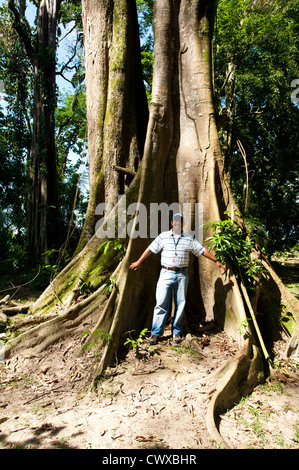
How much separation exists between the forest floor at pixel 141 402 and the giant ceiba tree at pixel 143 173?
0.22m

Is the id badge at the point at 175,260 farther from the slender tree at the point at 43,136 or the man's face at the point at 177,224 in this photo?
the slender tree at the point at 43,136

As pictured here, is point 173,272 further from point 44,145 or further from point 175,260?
point 44,145

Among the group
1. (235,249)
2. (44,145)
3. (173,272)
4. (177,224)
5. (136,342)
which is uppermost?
(44,145)

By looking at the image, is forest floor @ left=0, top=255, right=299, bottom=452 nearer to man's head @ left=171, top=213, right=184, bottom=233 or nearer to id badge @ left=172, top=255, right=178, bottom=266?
id badge @ left=172, top=255, right=178, bottom=266

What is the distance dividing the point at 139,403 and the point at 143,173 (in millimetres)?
3040

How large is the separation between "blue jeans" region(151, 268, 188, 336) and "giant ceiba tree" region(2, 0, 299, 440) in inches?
15.9

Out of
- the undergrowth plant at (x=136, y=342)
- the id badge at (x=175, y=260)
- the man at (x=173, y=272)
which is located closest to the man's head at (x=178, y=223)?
the man at (x=173, y=272)

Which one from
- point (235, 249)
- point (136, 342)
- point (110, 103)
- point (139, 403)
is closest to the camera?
point (139, 403)

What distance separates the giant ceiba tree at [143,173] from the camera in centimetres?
419

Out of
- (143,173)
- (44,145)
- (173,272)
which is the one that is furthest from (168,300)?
(44,145)

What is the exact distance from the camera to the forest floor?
2.66m

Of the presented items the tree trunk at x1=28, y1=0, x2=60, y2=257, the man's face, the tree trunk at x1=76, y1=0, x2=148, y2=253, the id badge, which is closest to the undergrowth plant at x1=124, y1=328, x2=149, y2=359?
the id badge

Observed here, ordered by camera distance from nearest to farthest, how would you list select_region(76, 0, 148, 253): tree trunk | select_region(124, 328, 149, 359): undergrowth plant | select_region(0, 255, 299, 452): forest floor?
select_region(0, 255, 299, 452): forest floor
select_region(124, 328, 149, 359): undergrowth plant
select_region(76, 0, 148, 253): tree trunk

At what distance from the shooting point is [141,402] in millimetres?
3150
